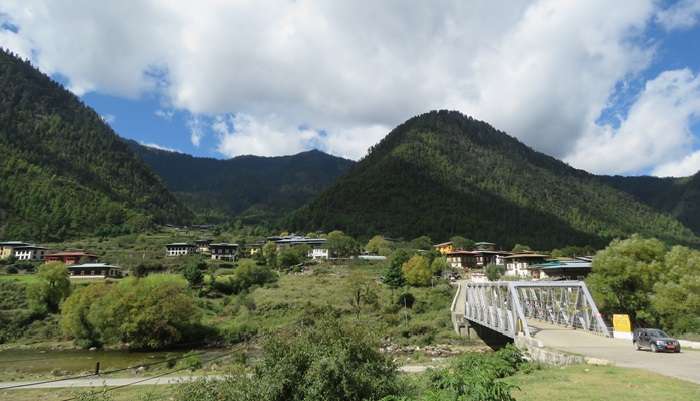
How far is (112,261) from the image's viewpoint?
3969 inches

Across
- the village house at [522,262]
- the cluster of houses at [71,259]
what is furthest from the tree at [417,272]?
the cluster of houses at [71,259]

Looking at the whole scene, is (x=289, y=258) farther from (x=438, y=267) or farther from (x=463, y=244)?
(x=463, y=244)

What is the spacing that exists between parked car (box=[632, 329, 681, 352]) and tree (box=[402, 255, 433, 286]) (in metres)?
53.0

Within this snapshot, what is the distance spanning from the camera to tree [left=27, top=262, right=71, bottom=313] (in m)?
65.6

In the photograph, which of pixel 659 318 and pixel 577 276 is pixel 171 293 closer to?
pixel 659 318

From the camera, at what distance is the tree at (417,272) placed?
249 feet

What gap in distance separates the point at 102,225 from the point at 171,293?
107873 millimetres

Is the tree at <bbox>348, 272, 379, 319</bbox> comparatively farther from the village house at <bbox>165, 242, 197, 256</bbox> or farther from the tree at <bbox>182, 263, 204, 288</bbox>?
the village house at <bbox>165, 242, 197, 256</bbox>

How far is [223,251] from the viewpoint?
394 ft

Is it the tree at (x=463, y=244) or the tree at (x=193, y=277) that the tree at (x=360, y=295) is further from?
the tree at (x=463, y=244)

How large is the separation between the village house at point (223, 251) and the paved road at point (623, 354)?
101036 millimetres

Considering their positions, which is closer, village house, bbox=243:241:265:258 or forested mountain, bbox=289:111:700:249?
village house, bbox=243:241:265:258

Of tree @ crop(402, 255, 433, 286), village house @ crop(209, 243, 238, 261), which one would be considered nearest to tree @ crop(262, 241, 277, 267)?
village house @ crop(209, 243, 238, 261)

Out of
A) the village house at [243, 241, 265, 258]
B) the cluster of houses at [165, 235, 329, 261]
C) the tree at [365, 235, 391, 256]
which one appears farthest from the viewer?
the village house at [243, 241, 265, 258]
